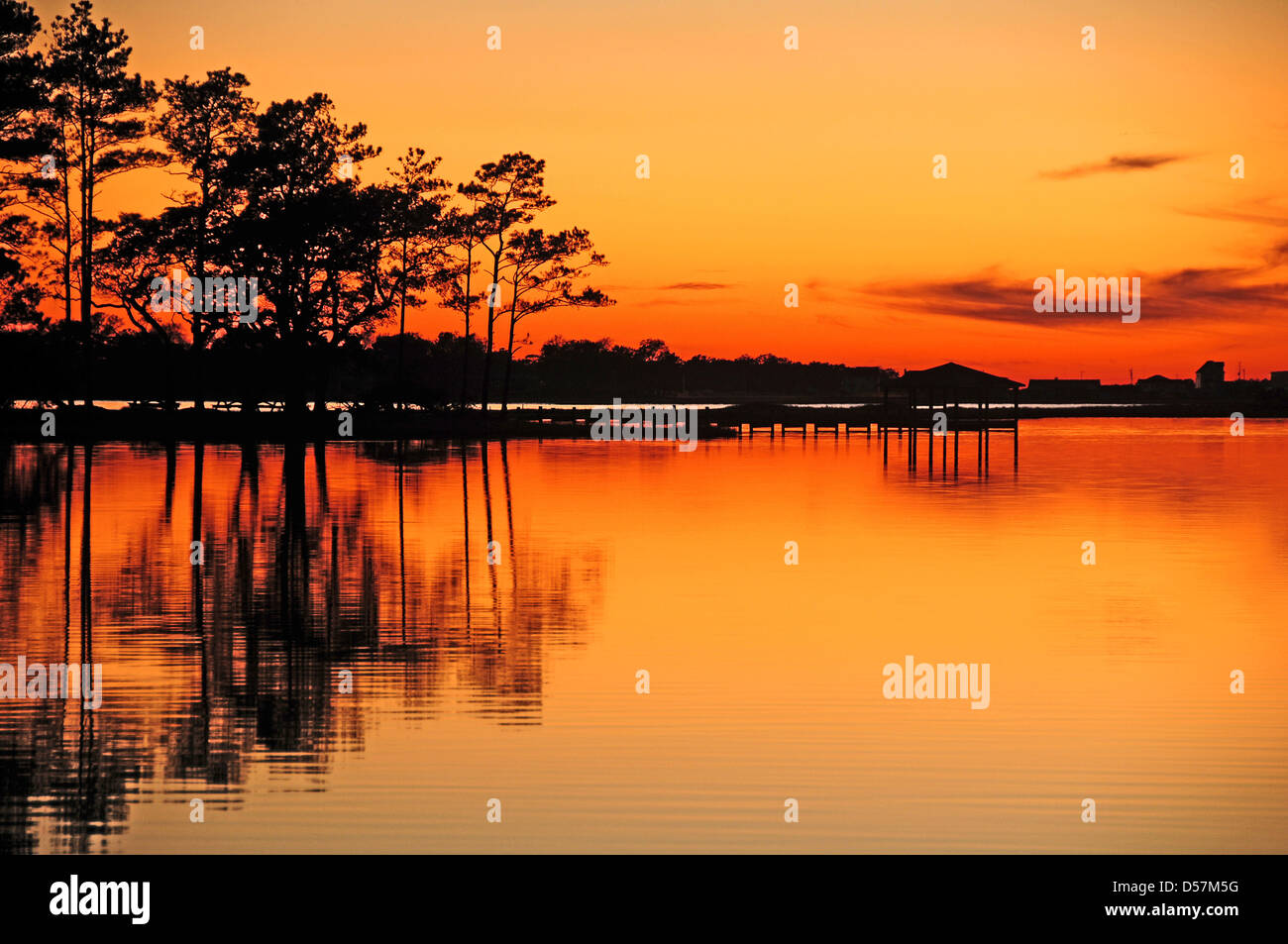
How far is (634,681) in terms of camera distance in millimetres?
13648

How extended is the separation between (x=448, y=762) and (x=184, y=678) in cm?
402

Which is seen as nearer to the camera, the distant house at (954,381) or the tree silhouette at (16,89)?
the tree silhouette at (16,89)

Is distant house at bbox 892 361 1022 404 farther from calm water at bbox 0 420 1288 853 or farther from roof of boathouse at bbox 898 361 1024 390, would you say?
calm water at bbox 0 420 1288 853

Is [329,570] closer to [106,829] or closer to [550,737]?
[550,737]

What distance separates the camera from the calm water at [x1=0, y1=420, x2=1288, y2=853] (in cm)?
935

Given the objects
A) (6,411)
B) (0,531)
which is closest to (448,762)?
(0,531)

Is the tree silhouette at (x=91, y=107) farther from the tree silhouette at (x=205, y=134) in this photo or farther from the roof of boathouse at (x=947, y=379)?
the roof of boathouse at (x=947, y=379)

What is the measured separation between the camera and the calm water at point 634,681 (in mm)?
9352

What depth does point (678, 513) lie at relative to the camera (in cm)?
3158

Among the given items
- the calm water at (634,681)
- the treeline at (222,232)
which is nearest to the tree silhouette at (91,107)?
the treeline at (222,232)

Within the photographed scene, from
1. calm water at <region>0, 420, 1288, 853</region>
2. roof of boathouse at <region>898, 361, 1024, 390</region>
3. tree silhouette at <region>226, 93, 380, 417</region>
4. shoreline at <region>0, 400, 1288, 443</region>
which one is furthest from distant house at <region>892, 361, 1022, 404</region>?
calm water at <region>0, 420, 1288, 853</region>

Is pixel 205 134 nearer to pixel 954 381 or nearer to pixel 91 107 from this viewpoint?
pixel 91 107

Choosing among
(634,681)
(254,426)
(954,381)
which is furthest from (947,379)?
(634,681)

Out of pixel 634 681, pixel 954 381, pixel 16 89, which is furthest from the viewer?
pixel 954 381
